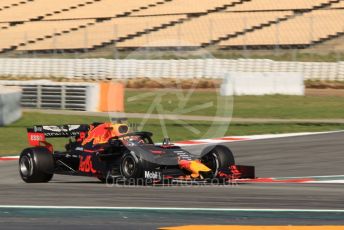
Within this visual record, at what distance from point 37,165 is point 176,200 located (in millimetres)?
3805

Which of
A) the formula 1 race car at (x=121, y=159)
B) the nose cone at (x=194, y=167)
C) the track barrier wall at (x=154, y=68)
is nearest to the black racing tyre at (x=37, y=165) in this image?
the formula 1 race car at (x=121, y=159)

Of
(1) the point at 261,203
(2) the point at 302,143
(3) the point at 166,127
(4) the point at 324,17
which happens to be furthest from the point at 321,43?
(1) the point at 261,203

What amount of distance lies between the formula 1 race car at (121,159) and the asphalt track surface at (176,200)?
9.6 inches

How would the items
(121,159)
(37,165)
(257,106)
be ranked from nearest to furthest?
(121,159) < (37,165) < (257,106)

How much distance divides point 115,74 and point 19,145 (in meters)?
22.3

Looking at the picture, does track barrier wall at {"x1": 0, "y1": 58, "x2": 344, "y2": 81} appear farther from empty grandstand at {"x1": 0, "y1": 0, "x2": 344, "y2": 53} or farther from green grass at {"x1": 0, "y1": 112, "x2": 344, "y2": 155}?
green grass at {"x1": 0, "y1": 112, "x2": 344, "y2": 155}

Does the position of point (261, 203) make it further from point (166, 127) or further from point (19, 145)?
point (166, 127)

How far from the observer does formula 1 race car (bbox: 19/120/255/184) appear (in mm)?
12461

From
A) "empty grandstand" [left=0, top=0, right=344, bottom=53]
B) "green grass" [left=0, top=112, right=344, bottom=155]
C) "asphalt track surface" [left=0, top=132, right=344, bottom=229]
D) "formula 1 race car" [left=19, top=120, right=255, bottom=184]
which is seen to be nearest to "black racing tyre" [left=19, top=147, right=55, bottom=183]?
"formula 1 race car" [left=19, top=120, right=255, bottom=184]

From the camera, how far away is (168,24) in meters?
51.6

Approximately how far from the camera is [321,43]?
138 ft

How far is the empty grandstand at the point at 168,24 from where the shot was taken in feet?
144

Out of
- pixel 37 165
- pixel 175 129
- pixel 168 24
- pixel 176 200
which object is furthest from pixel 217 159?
pixel 168 24

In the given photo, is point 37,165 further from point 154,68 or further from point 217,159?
point 154,68
